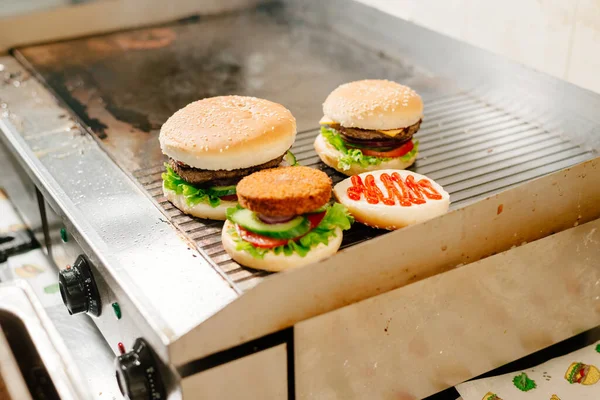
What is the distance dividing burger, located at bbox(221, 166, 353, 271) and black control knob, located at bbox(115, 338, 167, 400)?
321mm

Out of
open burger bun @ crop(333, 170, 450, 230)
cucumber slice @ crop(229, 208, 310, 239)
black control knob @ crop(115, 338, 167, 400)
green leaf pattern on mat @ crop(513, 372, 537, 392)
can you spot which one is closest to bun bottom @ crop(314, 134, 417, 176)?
open burger bun @ crop(333, 170, 450, 230)

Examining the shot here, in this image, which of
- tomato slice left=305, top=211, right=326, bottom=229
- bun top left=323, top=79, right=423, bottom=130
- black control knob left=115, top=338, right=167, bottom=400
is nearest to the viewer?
black control knob left=115, top=338, right=167, bottom=400

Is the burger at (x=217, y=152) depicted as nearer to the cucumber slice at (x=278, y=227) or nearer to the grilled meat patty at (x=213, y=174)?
the grilled meat patty at (x=213, y=174)

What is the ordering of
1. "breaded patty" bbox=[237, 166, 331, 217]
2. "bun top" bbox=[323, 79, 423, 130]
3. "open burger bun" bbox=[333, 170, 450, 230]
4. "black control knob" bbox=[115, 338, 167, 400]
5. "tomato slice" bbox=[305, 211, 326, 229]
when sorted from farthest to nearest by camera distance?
1. "bun top" bbox=[323, 79, 423, 130]
2. "open burger bun" bbox=[333, 170, 450, 230]
3. "tomato slice" bbox=[305, 211, 326, 229]
4. "breaded patty" bbox=[237, 166, 331, 217]
5. "black control knob" bbox=[115, 338, 167, 400]

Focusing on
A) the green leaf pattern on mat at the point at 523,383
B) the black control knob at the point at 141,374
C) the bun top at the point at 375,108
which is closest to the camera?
the black control knob at the point at 141,374

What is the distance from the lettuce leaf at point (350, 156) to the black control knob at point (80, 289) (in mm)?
801

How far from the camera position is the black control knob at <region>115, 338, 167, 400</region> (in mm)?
1383

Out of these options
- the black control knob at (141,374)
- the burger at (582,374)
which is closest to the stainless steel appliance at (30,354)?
the black control knob at (141,374)

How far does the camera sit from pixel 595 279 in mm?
1858

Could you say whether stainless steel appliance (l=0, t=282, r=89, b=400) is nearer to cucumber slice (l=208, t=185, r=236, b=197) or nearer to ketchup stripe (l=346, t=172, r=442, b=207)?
cucumber slice (l=208, t=185, r=236, b=197)

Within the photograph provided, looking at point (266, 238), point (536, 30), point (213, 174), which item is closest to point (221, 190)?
point (213, 174)

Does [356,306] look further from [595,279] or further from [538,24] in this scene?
[538,24]

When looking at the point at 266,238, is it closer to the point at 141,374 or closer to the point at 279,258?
the point at 279,258

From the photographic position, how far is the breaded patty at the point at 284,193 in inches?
58.7
